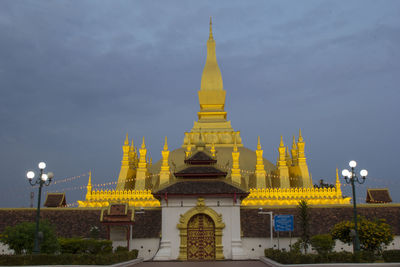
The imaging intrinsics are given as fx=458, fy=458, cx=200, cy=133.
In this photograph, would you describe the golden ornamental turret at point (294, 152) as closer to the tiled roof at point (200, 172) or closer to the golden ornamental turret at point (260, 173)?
the golden ornamental turret at point (260, 173)

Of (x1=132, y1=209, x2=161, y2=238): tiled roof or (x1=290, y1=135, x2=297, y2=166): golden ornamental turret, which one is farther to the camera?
(x1=290, y1=135, x2=297, y2=166): golden ornamental turret

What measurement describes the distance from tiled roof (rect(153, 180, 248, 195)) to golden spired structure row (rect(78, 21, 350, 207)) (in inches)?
60.3

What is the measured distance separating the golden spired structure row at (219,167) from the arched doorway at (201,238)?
351 cm

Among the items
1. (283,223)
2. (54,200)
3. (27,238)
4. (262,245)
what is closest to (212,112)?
(54,200)

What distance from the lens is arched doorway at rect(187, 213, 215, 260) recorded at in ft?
88.1

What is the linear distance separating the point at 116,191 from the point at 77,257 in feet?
56.9

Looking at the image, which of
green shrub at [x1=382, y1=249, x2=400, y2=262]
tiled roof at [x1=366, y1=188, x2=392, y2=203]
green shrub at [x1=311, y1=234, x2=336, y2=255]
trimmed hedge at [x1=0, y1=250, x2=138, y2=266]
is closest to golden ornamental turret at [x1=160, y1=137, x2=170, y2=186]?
green shrub at [x1=311, y1=234, x2=336, y2=255]

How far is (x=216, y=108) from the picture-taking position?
5112 cm

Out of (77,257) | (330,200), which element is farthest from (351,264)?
(330,200)

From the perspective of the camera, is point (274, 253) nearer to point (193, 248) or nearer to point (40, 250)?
point (193, 248)

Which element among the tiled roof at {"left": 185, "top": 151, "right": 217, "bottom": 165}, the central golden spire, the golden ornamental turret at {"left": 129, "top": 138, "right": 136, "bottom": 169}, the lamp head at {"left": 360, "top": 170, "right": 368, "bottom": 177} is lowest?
the lamp head at {"left": 360, "top": 170, "right": 368, "bottom": 177}

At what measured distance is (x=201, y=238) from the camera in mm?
27094

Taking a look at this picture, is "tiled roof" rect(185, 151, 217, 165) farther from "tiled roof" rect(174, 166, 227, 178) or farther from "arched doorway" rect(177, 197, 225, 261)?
"arched doorway" rect(177, 197, 225, 261)

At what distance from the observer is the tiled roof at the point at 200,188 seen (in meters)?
26.8
